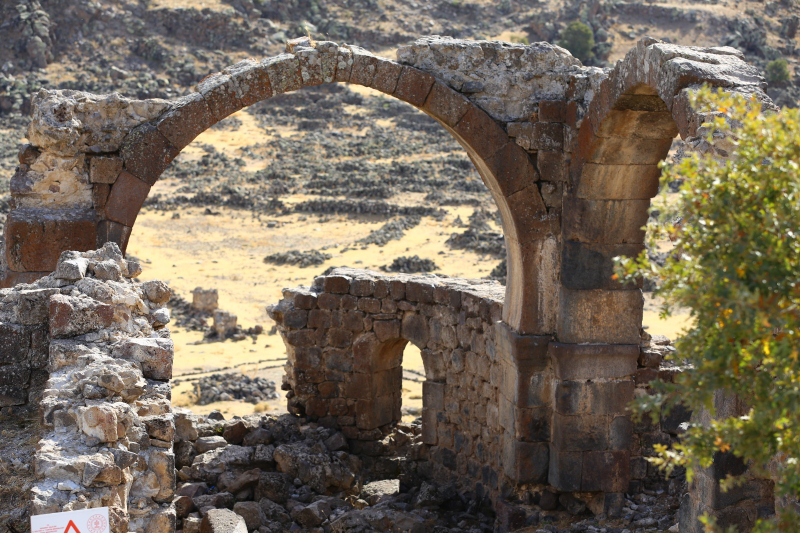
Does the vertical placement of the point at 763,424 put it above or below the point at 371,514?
above

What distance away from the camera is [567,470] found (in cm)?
829

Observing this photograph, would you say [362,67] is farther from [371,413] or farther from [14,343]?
[371,413]

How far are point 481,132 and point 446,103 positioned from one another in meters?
0.40

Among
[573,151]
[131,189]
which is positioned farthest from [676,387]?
[131,189]

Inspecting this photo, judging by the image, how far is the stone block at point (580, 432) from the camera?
27.1 feet

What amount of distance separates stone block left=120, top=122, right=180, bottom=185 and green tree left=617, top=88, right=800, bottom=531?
17.4ft

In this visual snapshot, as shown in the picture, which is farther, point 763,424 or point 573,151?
point 573,151

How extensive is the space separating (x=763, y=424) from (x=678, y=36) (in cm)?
4964

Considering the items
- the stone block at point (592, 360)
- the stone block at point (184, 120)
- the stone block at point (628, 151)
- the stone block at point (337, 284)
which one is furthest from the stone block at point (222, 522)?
the stone block at point (628, 151)

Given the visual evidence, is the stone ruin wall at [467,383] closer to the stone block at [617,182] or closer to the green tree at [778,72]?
the stone block at [617,182]

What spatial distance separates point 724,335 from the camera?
10.6ft

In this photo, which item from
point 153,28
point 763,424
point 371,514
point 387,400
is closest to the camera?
point 763,424

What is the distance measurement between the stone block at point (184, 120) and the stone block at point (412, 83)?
65.2 inches

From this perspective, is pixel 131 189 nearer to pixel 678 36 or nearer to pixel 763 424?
pixel 763 424
